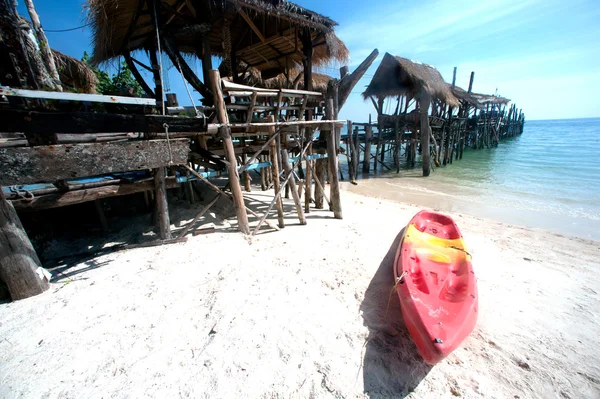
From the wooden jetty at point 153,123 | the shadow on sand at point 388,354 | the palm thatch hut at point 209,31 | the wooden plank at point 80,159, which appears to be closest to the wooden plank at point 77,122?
the wooden jetty at point 153,123

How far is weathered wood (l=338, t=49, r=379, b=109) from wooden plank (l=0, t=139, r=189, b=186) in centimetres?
603

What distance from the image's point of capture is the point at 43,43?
19.5 ft

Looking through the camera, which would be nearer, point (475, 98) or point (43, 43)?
point (43, 43)

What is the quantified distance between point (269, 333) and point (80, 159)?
2.65 metres

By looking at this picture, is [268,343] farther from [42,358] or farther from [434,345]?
[42,358]

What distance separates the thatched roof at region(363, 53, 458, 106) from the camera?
476 inches

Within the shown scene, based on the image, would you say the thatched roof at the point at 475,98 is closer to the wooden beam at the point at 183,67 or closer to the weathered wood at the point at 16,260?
the wooden beam at the point at 183,67

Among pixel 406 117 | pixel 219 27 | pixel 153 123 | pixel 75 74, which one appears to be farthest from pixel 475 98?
pixel 75 74

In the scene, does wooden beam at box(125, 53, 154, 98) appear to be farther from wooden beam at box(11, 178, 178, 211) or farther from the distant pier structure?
the distant pier structure

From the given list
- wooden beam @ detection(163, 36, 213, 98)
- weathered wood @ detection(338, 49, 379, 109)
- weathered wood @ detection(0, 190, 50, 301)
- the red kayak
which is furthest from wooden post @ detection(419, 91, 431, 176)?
weathered wood @ detection(0, 190, 50, 301)

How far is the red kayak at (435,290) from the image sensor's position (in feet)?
6.64

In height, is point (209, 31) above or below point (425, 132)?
above

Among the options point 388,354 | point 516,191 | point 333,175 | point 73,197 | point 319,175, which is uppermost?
point 73,197

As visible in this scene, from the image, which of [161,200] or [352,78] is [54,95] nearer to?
[161,200]
